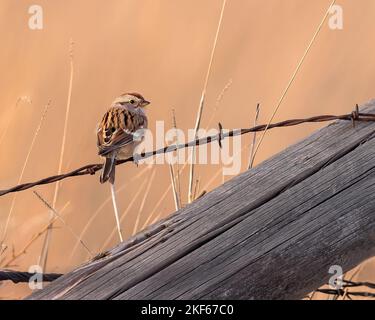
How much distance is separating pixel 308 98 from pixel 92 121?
151cm

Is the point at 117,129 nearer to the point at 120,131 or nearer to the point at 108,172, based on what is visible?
the point at 120,131

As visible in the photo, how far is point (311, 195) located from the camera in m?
2.55

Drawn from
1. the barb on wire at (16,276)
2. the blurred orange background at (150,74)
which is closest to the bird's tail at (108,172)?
the barb on wire at (16,276)

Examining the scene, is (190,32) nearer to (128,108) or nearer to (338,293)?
(128,108)

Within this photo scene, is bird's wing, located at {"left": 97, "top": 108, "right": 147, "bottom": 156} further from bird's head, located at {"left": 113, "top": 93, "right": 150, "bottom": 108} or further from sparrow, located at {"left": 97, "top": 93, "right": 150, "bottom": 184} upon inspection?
bird's head, located at {"left": 113, "top": 93, "right": 150, "bottom": 108}

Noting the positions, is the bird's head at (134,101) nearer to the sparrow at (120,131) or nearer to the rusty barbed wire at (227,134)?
the sparrow at (120,131)

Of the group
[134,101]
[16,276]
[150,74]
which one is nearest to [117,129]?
[134,101]

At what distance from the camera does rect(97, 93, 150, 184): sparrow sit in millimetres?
4387

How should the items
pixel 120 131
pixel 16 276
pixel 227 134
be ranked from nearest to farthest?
pixel 16 276 → pixel 227 134 → pixel 120 131

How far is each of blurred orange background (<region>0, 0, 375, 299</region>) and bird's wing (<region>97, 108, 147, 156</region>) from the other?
3.82 ft

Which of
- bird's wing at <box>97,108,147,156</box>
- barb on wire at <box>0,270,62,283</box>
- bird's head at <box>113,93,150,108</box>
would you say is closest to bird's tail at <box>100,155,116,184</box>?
bird's wing at <box>97,108,147,156</box>

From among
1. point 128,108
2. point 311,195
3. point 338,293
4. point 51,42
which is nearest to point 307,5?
point 51,42

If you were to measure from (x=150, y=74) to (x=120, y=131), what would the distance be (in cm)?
203

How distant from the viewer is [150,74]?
6531 mm
